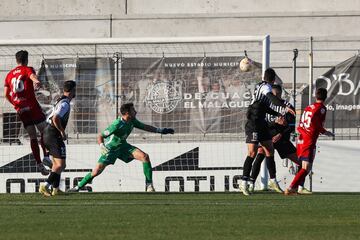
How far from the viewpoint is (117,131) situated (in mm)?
17031

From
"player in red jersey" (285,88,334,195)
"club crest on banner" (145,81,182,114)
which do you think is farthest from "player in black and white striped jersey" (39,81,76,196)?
"club crest on banner" (145,81,182,114)

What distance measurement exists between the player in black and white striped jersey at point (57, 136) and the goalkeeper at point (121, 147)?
1.10m

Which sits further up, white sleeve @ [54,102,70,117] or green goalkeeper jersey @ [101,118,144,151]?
white sleeve @ [54,102,70,117]

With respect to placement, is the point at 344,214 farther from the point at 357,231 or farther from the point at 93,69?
the point at 93,69

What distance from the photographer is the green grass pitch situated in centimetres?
956

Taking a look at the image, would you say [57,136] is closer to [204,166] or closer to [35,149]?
[35,149]

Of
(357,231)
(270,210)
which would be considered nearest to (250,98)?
(270,210)

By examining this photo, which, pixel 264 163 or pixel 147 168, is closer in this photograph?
pixel 147 168

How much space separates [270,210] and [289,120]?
5.88 meters

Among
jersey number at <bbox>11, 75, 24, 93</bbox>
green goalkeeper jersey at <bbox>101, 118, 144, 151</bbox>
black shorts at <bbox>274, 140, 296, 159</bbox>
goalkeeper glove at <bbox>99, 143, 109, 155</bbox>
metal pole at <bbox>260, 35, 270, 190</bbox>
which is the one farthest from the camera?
metal pole at <bbox>260, 35, 270, 190</bbox>

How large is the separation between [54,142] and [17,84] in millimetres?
1185

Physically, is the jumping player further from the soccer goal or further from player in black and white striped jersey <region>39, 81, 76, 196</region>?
player in black and white striped jersey <region>39, 81, 76, 196</region>

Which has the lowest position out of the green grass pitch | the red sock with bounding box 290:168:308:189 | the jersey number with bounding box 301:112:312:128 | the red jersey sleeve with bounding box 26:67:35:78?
the green grass pitch

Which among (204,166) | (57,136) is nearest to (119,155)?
(57,136)
